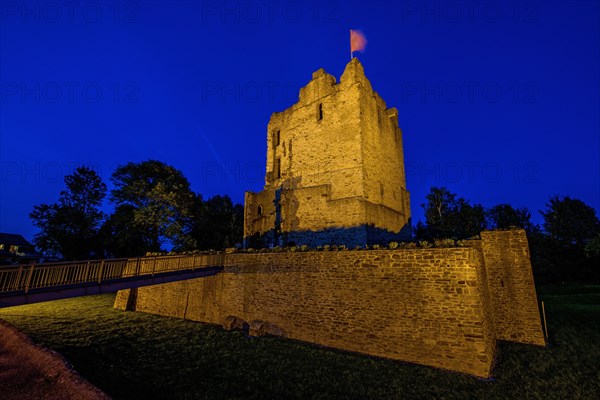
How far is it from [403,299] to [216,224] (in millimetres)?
31762

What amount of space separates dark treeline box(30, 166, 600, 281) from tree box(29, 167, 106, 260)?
0.10m

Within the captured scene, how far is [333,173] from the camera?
69.2 feet

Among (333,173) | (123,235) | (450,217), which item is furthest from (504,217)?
(123,235)

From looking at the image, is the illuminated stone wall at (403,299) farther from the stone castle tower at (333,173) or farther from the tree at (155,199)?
the tree at (155,199)

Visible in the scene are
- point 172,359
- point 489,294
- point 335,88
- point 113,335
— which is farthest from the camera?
point 335,88

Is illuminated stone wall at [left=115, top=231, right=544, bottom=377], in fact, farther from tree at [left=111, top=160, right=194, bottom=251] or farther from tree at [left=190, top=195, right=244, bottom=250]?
tree at [left=190, top=195, right=244, bottom=250]

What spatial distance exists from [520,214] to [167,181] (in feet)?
166

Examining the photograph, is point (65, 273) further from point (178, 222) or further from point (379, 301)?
point (178, 222)

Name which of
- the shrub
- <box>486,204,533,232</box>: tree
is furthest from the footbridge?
<box>486,204,533,232</box>: tree

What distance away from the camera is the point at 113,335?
11875 mm

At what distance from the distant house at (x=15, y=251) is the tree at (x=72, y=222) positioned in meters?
14.5

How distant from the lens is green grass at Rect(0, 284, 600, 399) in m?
6.54

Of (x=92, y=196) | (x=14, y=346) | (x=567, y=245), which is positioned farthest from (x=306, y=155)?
(x=567, y=245)

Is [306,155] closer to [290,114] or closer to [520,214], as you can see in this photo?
[290,114]
